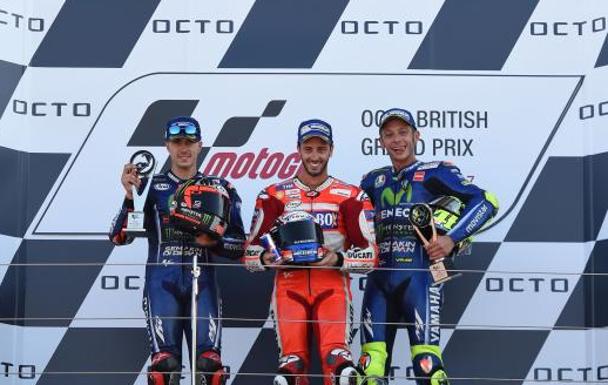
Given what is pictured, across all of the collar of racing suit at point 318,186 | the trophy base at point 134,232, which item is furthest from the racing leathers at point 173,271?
the collar of racing suit at point 318,186

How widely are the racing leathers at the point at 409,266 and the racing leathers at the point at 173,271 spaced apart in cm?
42

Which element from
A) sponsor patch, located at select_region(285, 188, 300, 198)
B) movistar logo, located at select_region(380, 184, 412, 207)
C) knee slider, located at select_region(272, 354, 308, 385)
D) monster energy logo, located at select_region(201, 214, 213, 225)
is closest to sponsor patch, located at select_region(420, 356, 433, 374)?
knee slider, located at select_region(272, 354, 308, 385)

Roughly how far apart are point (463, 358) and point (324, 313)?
71 centimetres

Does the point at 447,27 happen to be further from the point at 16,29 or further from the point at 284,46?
the point at 16,29

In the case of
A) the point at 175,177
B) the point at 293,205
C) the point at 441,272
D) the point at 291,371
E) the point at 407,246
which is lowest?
the point at 291,371

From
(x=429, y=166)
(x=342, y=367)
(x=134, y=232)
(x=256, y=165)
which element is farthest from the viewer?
(x=256, y=165)

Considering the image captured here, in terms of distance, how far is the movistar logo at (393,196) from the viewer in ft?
13.5

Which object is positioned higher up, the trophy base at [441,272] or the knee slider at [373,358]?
the trophy base at [441,272]

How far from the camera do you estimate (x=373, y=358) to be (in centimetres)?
393

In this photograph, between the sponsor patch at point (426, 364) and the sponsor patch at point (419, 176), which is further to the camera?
the sponsor patch at point (419, 176)

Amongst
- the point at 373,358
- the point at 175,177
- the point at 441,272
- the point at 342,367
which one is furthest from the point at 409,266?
the point at 175,177

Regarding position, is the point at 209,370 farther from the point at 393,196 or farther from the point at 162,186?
the point at 393,196

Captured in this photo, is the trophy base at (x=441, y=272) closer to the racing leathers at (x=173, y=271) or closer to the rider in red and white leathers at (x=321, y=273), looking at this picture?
the rider in red and white leathers at (x=321, y=273)

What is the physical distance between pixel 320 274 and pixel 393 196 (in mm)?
382
